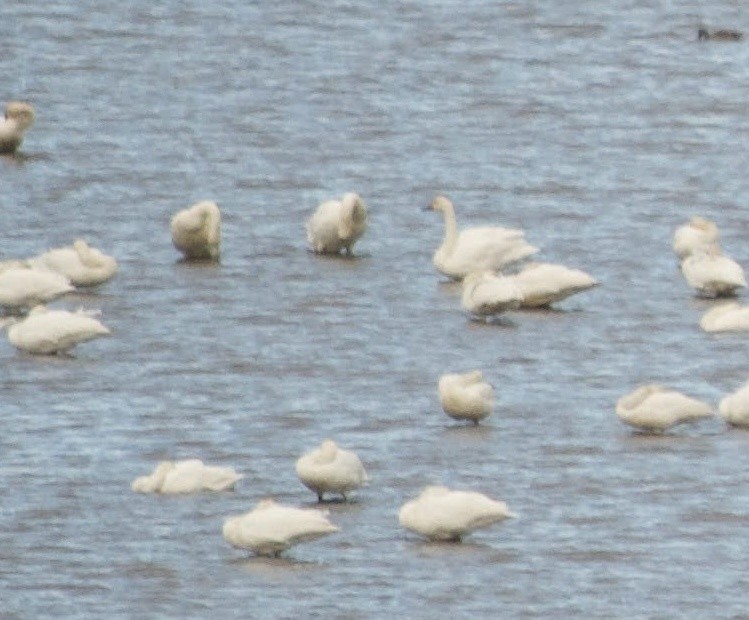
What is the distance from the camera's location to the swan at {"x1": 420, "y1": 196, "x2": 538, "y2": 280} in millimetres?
22172

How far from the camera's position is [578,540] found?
16.2 meters

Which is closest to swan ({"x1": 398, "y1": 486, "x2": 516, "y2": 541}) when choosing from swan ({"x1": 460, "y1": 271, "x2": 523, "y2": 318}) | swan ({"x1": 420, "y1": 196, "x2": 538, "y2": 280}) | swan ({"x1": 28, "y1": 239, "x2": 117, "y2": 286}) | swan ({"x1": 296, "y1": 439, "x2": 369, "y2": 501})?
swan ({"x1": 296, "y1": 439, "x2": 369, "y2": 501})

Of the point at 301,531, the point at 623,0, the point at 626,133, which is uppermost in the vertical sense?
the point at 623,0

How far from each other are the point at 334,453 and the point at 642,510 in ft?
4.62

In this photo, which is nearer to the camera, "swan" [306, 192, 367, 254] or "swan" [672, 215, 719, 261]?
"swan" [672, 215, 719, 261]

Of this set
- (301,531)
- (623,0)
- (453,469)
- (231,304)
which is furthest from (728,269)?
(623,0)

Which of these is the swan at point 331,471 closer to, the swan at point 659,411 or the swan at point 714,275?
the swan at point 659,411

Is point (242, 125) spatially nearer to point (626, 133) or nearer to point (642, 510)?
point (626, 133)

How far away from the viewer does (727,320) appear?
20.8 meters

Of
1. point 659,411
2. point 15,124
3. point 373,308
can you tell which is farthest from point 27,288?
point 15,124

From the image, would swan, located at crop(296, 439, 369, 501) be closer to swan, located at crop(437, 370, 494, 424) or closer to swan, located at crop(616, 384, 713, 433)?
swan, located at crop(437, 370, 494, 424)

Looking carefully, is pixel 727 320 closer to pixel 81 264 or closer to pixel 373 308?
pixel 373 308

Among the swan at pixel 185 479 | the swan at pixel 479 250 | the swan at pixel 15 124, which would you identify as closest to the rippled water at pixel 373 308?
the swan at pixel 185 479

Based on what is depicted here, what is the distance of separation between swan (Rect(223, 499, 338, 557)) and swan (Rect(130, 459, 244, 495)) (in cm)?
111
